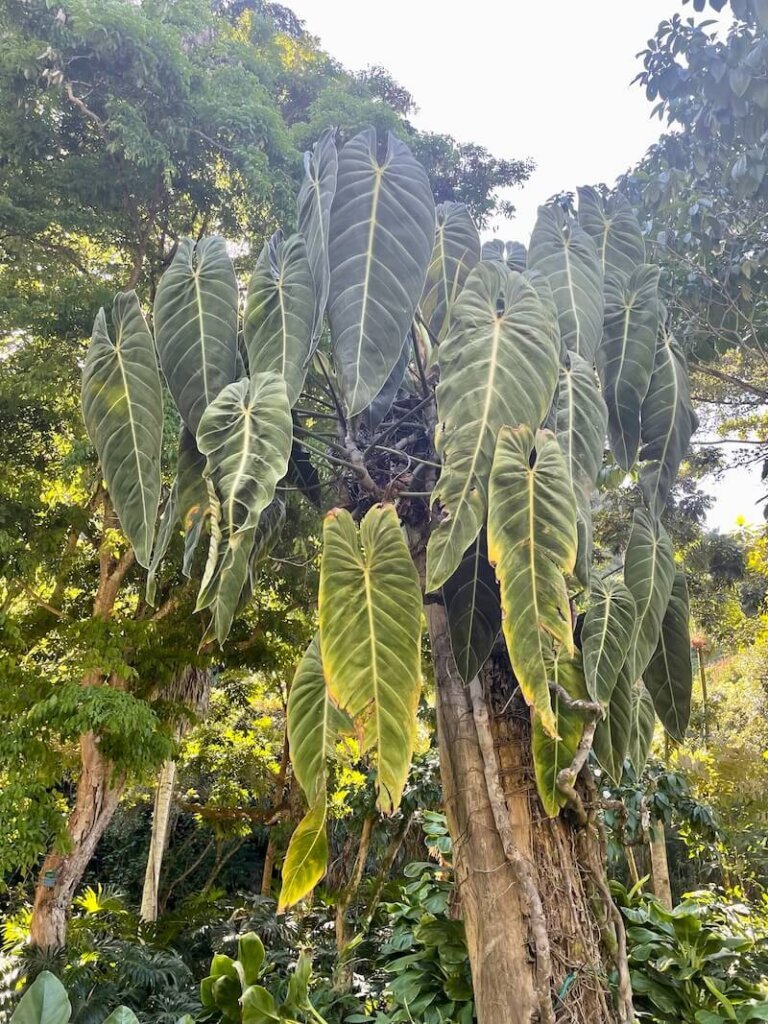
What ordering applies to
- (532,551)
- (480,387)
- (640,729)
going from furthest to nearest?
(640,729), (480,387), (532,551)

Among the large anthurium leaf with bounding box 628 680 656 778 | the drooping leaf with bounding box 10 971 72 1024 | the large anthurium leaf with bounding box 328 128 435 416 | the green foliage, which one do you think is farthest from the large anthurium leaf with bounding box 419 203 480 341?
the green foliage

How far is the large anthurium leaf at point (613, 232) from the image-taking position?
169 centimetres

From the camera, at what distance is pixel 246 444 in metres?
1.04

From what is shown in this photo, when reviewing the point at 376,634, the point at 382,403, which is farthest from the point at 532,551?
the point at 382,403

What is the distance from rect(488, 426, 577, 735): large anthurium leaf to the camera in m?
0.94

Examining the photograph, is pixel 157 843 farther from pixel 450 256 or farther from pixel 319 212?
pixel 319 212

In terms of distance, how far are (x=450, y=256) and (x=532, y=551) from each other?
82cm

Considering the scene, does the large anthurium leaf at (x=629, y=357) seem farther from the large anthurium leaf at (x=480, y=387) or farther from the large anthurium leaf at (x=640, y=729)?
the large anthurium leaf at (x=640, y=729)

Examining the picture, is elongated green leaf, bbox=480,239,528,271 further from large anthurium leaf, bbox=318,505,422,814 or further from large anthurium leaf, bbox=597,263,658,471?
large anthurium leaf, bbox=318,505,422,814

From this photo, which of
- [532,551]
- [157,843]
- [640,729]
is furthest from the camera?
[157,843]

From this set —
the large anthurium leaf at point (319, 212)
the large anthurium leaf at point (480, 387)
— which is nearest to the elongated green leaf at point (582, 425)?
the large anthurium leaf at point (480, 387)

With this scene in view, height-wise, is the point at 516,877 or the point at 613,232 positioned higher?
the point at 613,232

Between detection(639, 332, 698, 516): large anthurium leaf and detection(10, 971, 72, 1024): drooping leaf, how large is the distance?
1248 mm

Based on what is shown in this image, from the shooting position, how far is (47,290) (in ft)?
11.0
